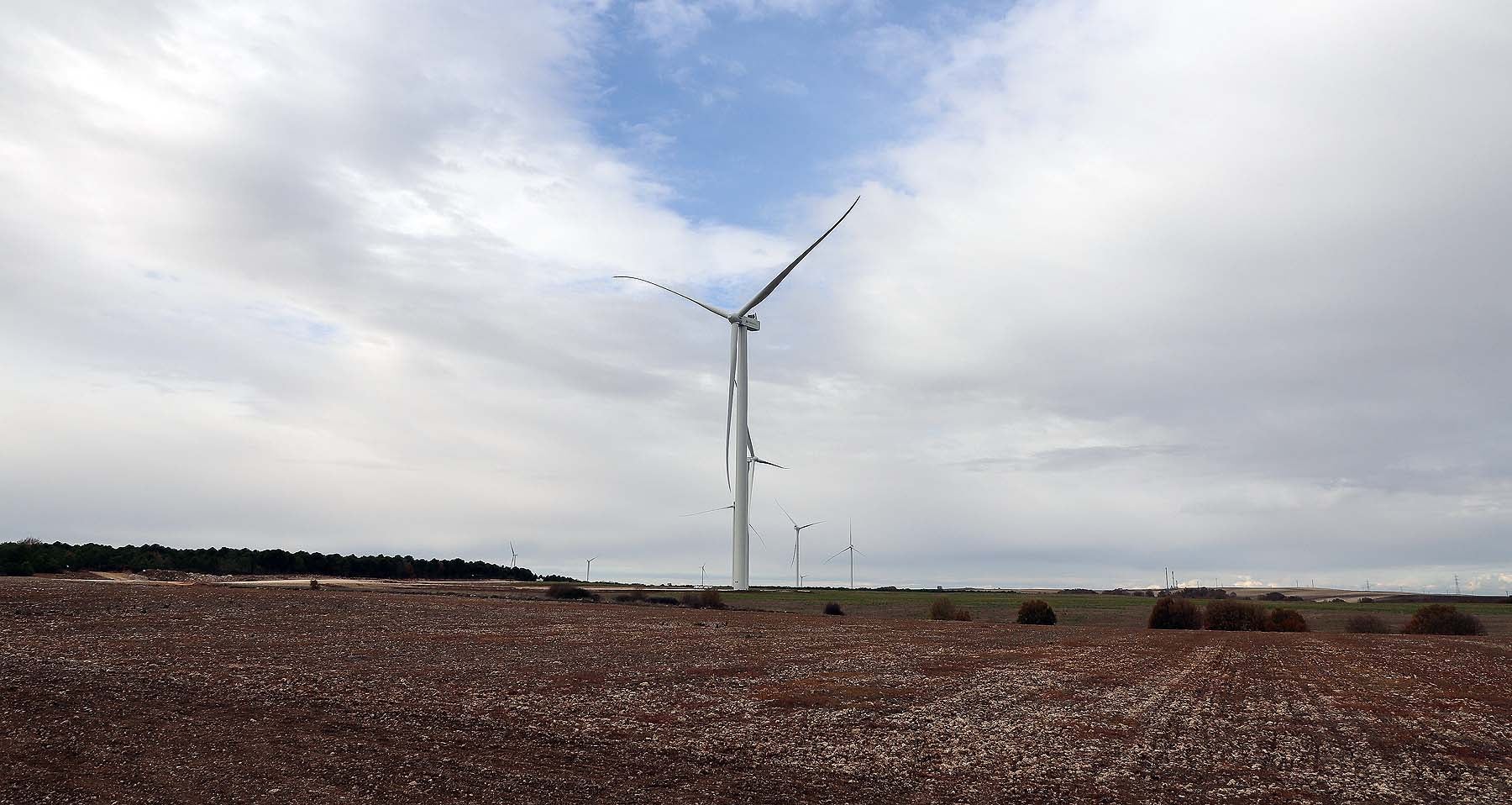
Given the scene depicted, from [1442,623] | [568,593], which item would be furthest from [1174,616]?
[568,593]

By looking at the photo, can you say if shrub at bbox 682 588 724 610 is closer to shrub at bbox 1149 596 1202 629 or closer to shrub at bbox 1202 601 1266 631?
shrub at bbox 1149 596 1202 629

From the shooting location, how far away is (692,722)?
21.0 m

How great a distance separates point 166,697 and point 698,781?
13.1 metres

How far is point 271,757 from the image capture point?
1623 cm

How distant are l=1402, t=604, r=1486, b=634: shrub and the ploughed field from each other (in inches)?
1555

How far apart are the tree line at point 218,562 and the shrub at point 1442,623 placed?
112 meters

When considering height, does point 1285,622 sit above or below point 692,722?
below

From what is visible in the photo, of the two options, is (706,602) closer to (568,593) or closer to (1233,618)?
(568,593)

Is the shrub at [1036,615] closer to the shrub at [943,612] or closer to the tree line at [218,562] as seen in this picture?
the shrub at [943,612]

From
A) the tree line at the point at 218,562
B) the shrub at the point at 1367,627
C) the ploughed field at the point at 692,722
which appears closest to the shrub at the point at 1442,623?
the shrub at the point at 1367,627

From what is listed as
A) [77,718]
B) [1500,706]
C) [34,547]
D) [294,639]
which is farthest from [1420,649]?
[34,547]

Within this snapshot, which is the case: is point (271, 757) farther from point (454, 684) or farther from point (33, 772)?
point (454, 684)

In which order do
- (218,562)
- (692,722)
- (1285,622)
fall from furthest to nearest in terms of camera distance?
(218,562)
(1285,622)
(692,722)

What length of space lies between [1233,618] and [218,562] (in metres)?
131
